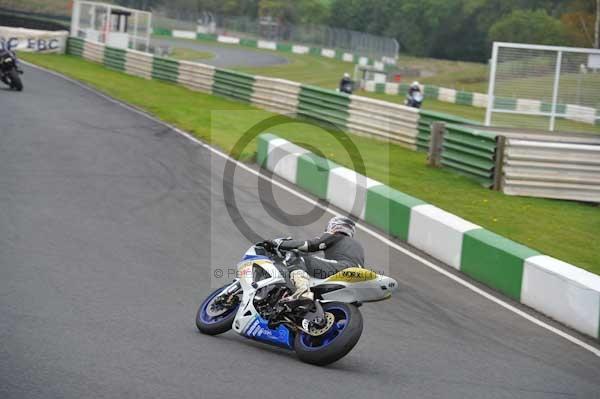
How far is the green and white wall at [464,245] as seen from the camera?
9.58 m

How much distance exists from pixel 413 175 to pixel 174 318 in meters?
10.5

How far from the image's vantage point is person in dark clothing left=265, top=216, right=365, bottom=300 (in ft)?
24.5

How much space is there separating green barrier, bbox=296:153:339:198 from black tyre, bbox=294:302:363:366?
808cm

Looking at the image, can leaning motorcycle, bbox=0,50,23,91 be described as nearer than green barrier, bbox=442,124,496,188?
No

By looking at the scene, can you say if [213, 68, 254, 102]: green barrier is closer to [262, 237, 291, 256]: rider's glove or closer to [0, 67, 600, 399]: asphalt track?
[0, 67, 600, 399]: asphalt track

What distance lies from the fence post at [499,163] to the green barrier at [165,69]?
17948mm

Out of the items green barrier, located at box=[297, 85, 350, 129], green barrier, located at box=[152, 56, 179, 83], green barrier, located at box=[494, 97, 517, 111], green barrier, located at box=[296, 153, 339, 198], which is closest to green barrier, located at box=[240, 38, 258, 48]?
green barrier, located at box=[152, 56, 179, 83]

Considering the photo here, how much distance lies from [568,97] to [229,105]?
1152 cm

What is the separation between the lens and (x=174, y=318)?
8422 mm

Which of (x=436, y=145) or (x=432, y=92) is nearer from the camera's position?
(x=436, y=145)

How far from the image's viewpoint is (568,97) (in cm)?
2019

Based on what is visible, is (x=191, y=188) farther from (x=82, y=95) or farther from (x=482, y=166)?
(x=82, y=95)

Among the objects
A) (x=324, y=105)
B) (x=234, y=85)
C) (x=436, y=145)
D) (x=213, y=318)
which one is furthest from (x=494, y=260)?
(x=234, y=85)

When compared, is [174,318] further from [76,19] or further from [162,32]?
[162,32]
